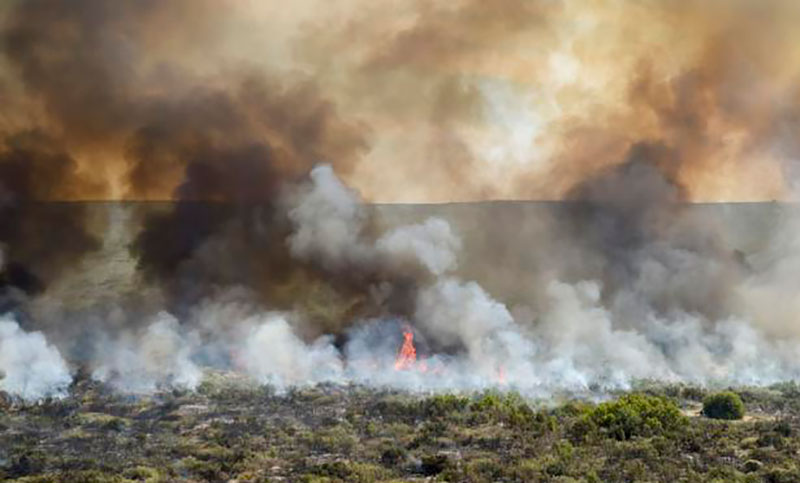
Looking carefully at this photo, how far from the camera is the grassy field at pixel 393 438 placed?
105 ft

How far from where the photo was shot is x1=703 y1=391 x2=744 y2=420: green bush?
4262cm

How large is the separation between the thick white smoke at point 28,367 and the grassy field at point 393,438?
162 cm

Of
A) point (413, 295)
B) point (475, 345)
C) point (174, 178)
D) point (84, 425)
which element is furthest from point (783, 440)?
point (174, 178)

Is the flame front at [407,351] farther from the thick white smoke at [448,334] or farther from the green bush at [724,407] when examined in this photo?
the green bush at [724,407]

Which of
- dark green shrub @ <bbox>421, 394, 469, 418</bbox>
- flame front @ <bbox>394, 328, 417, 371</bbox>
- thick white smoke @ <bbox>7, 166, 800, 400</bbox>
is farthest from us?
flame front @ <bbox>394, 328, 417, 371</bbox>

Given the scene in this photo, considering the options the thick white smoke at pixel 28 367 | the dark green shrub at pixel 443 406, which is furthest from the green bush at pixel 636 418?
the thick white smoke at pixel 28 367

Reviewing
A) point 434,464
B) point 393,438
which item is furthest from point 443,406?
point 434,464

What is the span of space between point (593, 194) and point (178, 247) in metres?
34.3

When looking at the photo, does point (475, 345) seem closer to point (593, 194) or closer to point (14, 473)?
point (593, 194)

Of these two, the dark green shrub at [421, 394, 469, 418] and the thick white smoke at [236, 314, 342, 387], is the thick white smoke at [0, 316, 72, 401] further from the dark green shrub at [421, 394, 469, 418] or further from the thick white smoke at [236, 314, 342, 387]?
the dark green shrub at [421, 394, 469, 418]

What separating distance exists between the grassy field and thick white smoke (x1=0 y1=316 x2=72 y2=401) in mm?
1619

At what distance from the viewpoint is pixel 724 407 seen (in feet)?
141

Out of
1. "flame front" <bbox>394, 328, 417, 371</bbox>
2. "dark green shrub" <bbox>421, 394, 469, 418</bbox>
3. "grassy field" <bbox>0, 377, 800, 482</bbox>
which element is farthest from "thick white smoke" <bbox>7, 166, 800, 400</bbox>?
"dark green shrub" <bbox>421, 394, 469, 418</bbox>

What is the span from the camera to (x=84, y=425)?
42.0m
